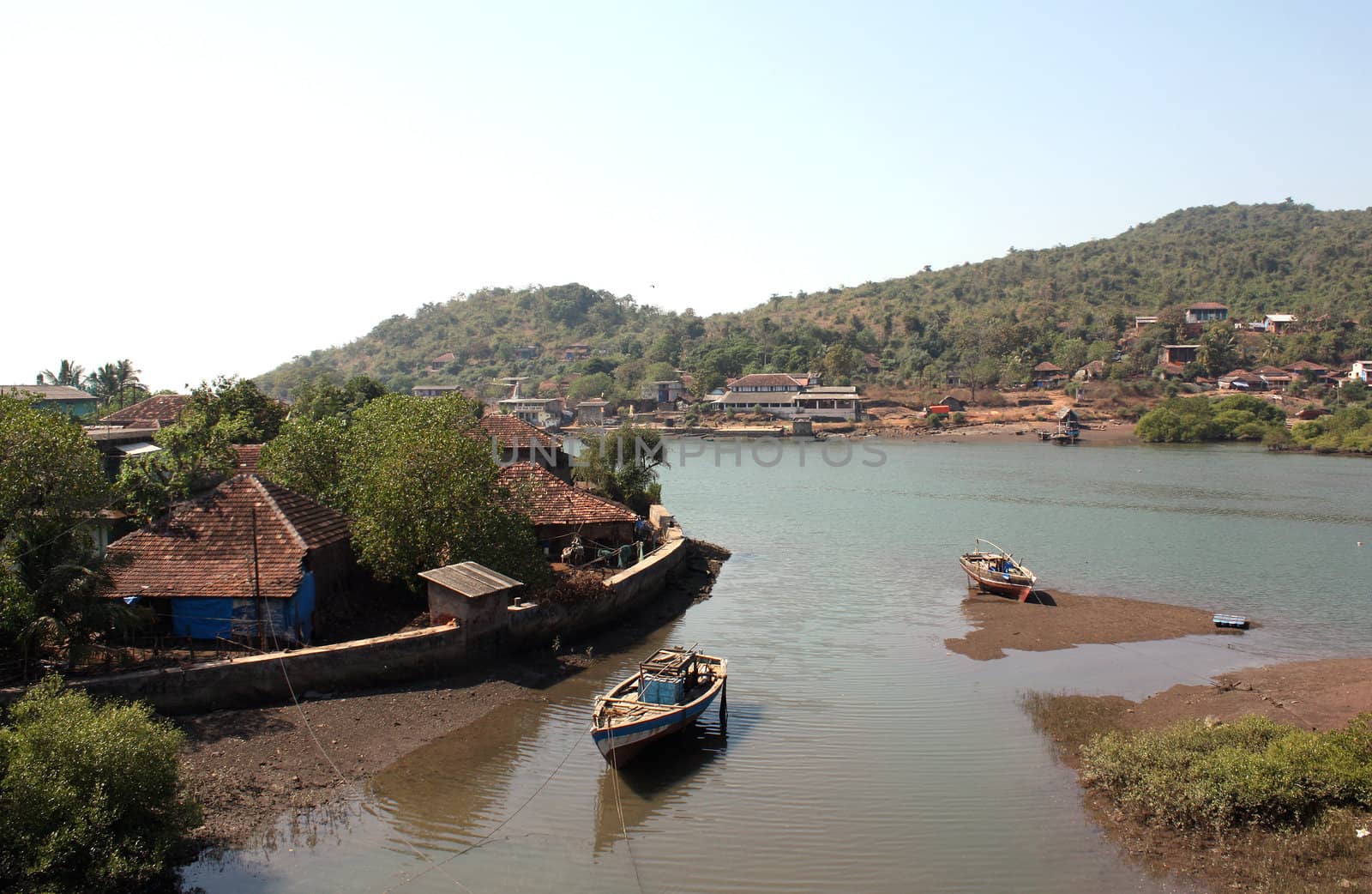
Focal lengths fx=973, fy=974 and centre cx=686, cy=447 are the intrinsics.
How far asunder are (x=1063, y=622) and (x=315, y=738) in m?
17.8

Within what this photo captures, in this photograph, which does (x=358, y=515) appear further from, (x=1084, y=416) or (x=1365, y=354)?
(x=1365, y=354)

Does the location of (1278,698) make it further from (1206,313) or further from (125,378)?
(1206,313)

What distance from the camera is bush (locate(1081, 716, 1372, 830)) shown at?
12.2 metres

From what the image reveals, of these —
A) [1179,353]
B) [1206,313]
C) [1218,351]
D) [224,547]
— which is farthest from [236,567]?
[1206,313]

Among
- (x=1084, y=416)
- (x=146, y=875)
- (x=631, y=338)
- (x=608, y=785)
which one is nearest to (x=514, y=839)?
(x=608, y=785)

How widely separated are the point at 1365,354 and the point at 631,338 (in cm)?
9295

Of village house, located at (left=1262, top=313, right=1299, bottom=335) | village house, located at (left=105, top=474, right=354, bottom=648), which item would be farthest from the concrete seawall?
village house, located at (left=1262, top=313, right=1299, bottom=335)

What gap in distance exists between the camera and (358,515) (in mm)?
21031

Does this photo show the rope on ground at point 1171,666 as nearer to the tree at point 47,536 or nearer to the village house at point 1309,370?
the tree at point 47,536

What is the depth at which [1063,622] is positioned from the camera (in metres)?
24.4

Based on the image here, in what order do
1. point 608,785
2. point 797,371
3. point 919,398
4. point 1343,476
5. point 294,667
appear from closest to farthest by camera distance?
point 608,785
point 294,667
point 1343,476
point 919,398
point 797,371

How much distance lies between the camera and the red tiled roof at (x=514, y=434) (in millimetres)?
32906

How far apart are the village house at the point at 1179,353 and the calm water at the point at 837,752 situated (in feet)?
201

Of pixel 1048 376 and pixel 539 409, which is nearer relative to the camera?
pixel 1048 376
